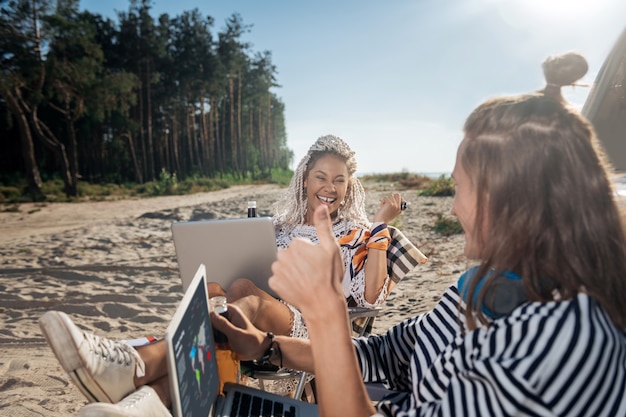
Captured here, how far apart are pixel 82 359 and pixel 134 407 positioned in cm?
18

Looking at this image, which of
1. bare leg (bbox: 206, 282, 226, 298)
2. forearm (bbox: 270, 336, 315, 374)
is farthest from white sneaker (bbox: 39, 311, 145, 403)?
bare leg (bbox: 206, 282, 226, 298)

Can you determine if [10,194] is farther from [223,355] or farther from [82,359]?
[82,359]

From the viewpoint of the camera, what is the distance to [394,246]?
2844 mm

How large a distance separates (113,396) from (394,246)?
6.27 ft

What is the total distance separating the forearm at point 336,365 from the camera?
0.99 meters

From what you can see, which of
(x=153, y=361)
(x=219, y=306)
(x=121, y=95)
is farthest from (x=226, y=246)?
(x=121, y=95)

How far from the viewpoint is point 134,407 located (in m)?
1.22

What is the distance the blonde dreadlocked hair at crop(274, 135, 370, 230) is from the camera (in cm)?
317

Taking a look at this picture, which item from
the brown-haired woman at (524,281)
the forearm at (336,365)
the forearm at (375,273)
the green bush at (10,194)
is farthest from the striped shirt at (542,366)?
the green bush at (10,194)

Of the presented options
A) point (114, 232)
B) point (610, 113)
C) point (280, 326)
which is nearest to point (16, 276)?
point (114, 232)

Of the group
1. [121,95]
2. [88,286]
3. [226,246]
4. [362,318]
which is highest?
[121,95]

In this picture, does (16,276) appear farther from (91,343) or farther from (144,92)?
(144,92)

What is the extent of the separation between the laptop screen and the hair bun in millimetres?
987

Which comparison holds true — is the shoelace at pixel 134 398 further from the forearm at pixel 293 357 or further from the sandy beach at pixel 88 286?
the sandy beach at pixel 88 286
